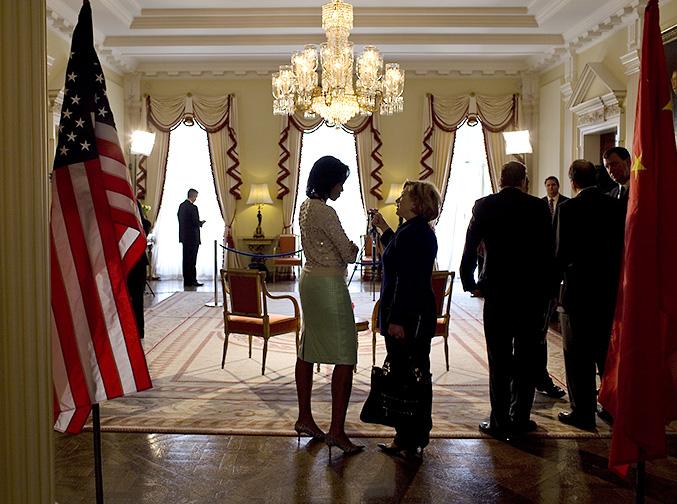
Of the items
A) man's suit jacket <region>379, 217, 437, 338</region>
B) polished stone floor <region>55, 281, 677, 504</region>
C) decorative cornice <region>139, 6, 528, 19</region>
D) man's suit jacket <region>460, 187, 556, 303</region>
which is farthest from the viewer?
decorative cornice <region>139, 6, 528, 19</region>

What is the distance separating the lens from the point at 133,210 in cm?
291

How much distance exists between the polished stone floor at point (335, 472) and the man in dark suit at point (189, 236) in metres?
7.96

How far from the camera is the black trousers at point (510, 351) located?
165 inches

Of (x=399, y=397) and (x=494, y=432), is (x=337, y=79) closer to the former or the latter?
(x=494, y=432)

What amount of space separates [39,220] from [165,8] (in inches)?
363

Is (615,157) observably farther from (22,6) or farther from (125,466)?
(22,6)

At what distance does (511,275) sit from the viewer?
4.15m

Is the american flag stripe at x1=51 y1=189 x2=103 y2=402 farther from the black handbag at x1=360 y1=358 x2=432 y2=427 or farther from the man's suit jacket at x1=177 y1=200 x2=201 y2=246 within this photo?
the man's suit jacket at x1=177 y1=200 x2=201 y2=246

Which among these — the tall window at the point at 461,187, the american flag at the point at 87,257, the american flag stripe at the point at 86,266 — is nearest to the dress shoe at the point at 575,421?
the american flag at the point at 87,257

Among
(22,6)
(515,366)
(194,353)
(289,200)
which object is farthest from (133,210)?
(289,200)

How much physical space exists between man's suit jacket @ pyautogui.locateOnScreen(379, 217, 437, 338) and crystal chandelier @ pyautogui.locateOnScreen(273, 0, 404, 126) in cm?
509

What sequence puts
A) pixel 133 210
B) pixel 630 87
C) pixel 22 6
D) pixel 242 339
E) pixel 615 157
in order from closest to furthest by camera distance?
pixel 22 6
pixel 133 210
pixel 615 157
pixel 242 339
pixel 630 87

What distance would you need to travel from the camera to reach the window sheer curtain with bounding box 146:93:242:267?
1302 cm

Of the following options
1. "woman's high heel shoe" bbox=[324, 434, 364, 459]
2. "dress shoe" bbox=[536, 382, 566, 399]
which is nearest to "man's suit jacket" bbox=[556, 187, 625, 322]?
"dress shoe" bbox=[536, 382, 566, 399]
